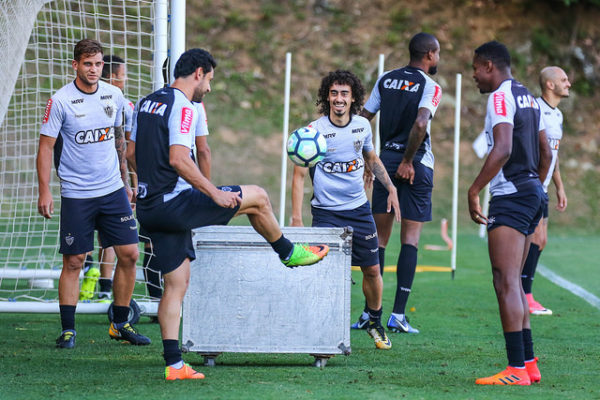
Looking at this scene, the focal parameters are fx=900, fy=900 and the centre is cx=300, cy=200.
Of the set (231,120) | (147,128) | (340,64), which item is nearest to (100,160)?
(147,128)

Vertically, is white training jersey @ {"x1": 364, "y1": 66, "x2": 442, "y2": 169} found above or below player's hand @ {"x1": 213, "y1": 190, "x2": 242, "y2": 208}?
above

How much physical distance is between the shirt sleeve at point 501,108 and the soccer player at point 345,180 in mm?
1683

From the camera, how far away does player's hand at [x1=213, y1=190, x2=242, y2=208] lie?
16.5 feet

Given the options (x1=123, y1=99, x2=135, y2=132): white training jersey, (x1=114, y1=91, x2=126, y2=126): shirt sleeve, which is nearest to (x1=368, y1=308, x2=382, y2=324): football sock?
(x1=114, y1=91, x2=126, y2=126): shirt sleeve

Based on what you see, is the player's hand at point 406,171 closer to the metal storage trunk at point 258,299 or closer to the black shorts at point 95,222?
the metal storage trunk at point 258,299

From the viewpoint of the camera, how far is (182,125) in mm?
5035

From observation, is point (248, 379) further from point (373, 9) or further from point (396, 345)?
point (373, 9)

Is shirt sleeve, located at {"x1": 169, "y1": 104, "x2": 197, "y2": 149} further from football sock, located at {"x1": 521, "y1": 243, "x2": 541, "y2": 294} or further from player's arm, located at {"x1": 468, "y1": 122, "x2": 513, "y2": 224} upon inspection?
football sock, located at {"x1": 521, "y1": 243, "x2": 541, "y2": 294}

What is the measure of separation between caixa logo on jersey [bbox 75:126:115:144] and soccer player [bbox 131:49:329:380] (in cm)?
159

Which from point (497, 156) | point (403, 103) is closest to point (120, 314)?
point (403, 103)

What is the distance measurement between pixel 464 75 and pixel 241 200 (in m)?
18.8

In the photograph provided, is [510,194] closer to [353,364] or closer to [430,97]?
[353,364]

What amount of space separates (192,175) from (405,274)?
3165mm

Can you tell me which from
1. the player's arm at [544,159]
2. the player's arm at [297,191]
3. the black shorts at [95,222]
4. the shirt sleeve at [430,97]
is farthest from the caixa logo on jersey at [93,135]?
the player's arm at [544,159]
